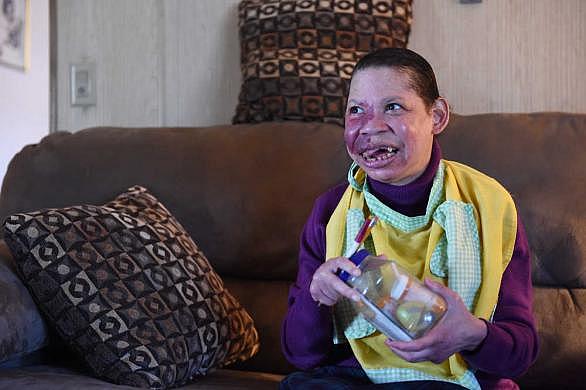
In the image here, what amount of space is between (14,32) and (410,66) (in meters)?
2.47

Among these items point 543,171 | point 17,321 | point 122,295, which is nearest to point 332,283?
point 122,295

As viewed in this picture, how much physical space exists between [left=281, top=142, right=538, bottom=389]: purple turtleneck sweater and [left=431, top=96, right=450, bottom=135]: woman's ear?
0.14 ft


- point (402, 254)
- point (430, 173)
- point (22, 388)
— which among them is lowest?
point (22, 388)

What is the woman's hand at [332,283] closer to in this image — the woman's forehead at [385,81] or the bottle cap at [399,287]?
the bottle cap at [399,287]

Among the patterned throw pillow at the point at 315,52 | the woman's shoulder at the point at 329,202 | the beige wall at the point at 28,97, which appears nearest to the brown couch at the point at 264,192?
the patterned throw pillow at the point at 315,52

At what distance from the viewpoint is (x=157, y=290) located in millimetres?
1299

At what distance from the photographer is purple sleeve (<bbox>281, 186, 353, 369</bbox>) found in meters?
1.10

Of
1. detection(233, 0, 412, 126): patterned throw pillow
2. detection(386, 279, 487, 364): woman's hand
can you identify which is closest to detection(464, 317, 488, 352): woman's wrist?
detection(386, 279, 487, 364): woman's hand

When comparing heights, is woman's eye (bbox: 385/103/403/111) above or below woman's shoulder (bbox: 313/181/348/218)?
above

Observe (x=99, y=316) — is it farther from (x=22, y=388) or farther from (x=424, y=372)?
(x=424, y=372)

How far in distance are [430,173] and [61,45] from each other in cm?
156

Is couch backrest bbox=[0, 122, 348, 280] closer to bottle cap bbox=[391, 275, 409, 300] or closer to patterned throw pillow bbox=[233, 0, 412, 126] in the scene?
patterned throw pillow bbox=[233, 0, 412, 126]

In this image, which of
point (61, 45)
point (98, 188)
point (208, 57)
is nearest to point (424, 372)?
point (98, 188)

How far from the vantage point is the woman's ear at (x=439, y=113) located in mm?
1086
